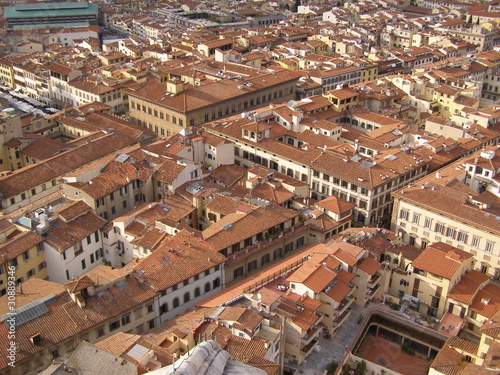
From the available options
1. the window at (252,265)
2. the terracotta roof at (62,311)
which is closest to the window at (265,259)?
the window at (252,265)

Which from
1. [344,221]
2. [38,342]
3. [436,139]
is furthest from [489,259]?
[38,342]

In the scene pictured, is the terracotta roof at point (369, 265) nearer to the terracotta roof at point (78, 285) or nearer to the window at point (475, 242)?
the window at point (475, 242)

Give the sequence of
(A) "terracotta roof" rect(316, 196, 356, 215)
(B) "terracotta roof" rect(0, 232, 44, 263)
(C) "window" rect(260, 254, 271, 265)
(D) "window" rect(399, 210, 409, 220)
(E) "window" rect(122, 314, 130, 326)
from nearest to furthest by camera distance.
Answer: (E) "window" rect(122, 314, 130, 326)
(B) "terracotta roof" rect(0, 232, 44, 263)
(C) "window" rect(260, 254, 271, 265)
(D) "window" rect(399, 210, 409, 220)
(A) "terracotta roof" rect(316, 196, 356, 215)

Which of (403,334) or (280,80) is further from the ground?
(280,80)

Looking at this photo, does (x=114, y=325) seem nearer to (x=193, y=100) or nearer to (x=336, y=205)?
(x=336, y=205)

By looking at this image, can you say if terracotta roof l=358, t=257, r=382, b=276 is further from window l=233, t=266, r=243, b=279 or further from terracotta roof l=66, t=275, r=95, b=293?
terracotta roof l=66, t=275, r=95, b=293

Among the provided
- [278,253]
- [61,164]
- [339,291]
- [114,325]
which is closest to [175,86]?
[61,164]

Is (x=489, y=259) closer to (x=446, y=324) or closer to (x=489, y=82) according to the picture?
(x=446, y=324)

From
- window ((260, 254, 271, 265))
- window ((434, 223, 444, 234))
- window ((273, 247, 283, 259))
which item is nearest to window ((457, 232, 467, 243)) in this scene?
window ((434, 223, 444, 234))
